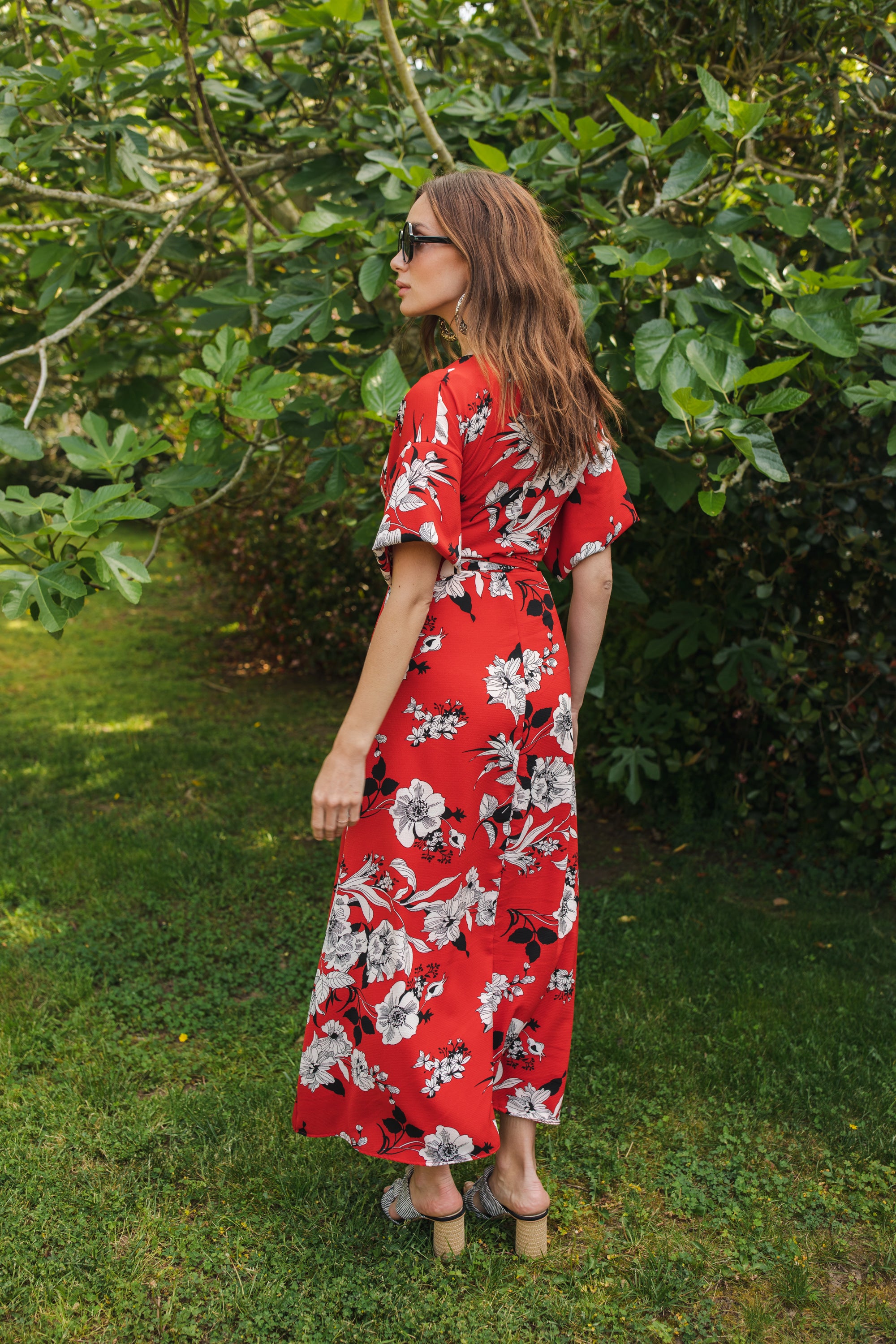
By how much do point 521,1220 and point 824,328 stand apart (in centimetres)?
189

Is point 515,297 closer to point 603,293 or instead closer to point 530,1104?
point 603,293

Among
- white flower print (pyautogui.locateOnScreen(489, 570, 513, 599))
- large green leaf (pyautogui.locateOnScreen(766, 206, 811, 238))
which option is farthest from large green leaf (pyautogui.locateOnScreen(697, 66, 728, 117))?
white flower print (pyautogui.locateOnScreen(489, 570, 513, 599))

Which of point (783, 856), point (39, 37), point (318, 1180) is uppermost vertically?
point (39, 37)

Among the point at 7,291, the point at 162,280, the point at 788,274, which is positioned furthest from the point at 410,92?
the point at 7,291

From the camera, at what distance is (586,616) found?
182 cm

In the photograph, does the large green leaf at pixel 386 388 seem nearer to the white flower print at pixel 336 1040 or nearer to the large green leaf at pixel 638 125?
the large green leaf at pixel 638 125

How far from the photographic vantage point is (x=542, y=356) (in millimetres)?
1552

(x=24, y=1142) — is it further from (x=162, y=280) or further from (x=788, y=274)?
(x=162, y=280)

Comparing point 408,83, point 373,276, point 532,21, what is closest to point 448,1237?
point 373,276

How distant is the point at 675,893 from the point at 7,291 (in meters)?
3.49

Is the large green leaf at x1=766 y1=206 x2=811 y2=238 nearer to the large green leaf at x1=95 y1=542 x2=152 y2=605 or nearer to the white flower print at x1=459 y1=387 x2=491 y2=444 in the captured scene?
the white flower print at x1=459 y1=387 x2=491 y2=444

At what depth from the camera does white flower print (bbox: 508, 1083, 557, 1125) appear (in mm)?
1843

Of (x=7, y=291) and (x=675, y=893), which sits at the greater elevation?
(x=7, y=291)

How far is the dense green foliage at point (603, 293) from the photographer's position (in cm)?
209
